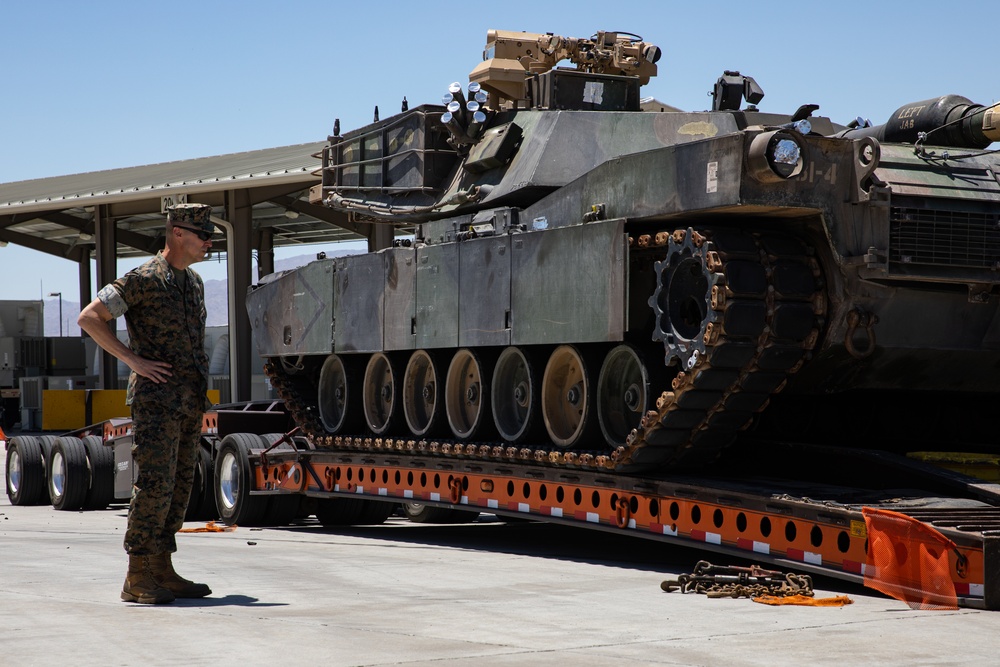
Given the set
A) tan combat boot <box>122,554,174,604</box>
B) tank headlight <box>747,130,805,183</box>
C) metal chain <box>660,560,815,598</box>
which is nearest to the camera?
tan combat boot <box>122,554,174,604</box>

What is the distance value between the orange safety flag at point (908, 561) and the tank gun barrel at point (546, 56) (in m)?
7.08

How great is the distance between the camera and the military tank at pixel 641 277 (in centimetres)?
974

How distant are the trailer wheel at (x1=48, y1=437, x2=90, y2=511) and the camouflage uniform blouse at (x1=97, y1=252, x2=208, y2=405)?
1065 centimetres

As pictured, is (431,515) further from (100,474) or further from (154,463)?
(154,463)

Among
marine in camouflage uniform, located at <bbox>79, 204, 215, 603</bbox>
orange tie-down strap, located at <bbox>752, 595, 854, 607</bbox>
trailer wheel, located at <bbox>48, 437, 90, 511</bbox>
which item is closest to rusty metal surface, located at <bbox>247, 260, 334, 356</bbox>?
trailer wheel, located at <bbox>48, 437, 90, 511</bbox>

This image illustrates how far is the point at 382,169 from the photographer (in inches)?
595

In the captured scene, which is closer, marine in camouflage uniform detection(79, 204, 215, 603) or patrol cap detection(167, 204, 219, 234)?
marine in camouflage uniform detection(79, 204, 215, 603)

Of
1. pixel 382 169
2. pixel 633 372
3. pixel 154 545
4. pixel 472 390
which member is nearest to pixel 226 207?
pixel 382 169

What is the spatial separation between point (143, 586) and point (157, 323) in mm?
1517

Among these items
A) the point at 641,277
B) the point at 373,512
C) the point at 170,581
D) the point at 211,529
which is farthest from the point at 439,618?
the point at 373,512

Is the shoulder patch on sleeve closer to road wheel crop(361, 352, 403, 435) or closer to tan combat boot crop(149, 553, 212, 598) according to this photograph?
tan combat boot crop(149, 553, 212, 598)

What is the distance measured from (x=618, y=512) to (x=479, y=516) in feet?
22.8

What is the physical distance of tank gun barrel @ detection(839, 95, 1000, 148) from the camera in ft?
35.1

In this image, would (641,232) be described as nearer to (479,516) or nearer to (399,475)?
(399,475)
